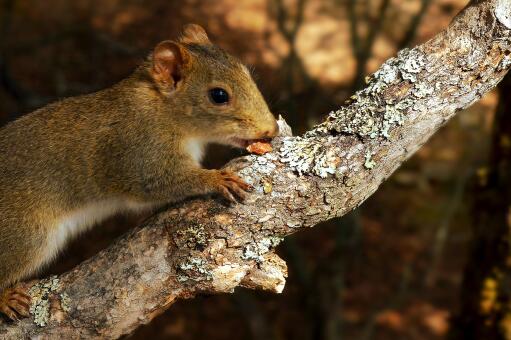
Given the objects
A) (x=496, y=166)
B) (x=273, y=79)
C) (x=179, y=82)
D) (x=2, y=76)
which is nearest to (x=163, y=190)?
(x=179, y=82)

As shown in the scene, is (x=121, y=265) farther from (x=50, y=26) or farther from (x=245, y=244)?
(x=50, y=26)

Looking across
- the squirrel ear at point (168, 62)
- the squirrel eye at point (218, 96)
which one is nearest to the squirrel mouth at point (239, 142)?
the squirrel eye at point (218, 96)

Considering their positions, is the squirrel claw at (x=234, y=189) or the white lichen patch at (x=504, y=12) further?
the squirrel claw at (x=234, y=189)

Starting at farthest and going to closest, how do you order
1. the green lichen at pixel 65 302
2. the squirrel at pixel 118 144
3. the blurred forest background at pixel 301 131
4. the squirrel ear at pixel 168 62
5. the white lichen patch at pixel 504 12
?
the blurred forest background at pixel 301 131 → the squirrel at pixel 118 144 → the squirrel ear at pixel 168 62 → the green lichen at pixel 65 302 → the white lichen patch at pixel 504 12

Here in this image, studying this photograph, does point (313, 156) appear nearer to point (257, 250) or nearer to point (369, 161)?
point (369, 161)

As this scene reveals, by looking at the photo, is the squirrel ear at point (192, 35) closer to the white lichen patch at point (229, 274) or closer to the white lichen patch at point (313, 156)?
the white lichen patch at point (313, 156)
